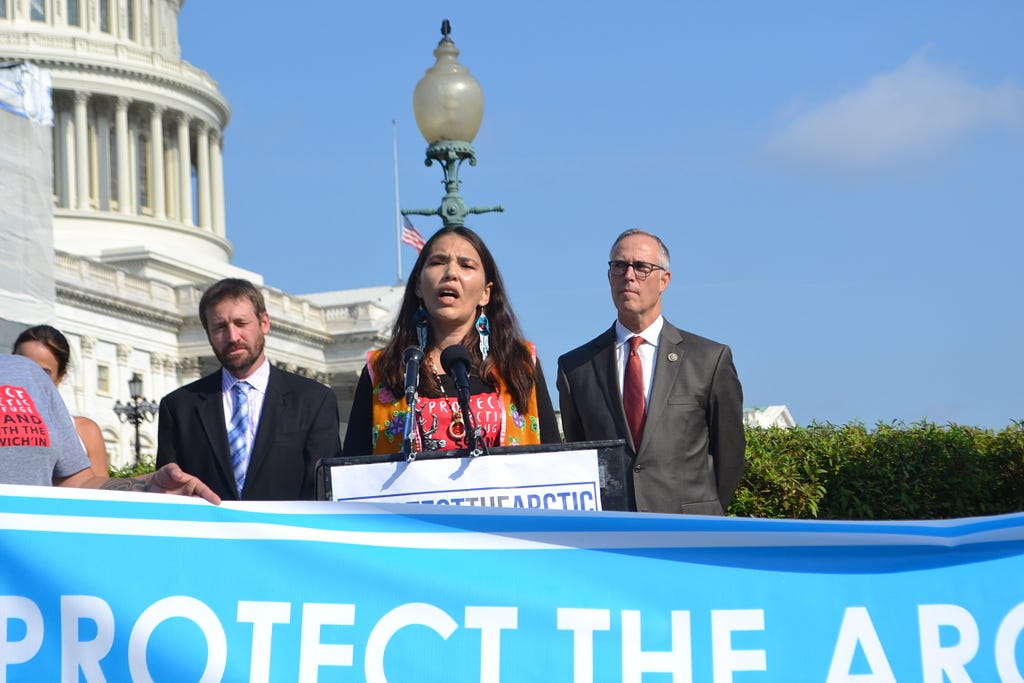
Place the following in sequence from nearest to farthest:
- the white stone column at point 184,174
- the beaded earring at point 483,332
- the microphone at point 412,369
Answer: the microphone at point 412,369 → the beaded earring at point 483,332 → the white stone column at point 184,174

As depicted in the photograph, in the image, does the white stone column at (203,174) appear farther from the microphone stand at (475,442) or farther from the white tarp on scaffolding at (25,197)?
the microphone stand at (475,442)

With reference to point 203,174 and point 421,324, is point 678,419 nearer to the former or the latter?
point 421,324

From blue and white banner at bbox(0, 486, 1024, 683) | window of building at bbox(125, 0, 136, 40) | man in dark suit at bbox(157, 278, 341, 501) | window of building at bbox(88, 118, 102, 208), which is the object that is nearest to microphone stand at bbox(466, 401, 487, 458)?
blue and white banner at bbox(0, 486, 1024, 683)

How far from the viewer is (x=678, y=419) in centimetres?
580

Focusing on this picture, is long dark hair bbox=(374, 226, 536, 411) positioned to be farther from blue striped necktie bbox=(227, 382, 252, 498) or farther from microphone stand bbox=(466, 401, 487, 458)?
blue striped necktie bbox=(227, 382, 252, 498)

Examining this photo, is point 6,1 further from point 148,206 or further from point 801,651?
point 801,651

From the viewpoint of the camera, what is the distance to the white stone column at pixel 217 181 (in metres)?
89.6

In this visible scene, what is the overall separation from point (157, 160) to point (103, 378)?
75.2 feet

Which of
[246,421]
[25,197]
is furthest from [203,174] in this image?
[246,421]

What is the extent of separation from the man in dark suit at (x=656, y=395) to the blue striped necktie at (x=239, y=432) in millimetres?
1185

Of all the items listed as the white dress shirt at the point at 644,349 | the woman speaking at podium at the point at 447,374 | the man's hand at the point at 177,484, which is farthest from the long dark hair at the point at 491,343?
the man's hand at the point at 177,484

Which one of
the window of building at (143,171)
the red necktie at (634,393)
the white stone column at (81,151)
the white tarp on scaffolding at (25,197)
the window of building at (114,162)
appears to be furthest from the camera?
the window of building at (143,171)

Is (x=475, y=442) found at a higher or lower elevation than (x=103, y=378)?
lower

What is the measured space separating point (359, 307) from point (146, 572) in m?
77.0
